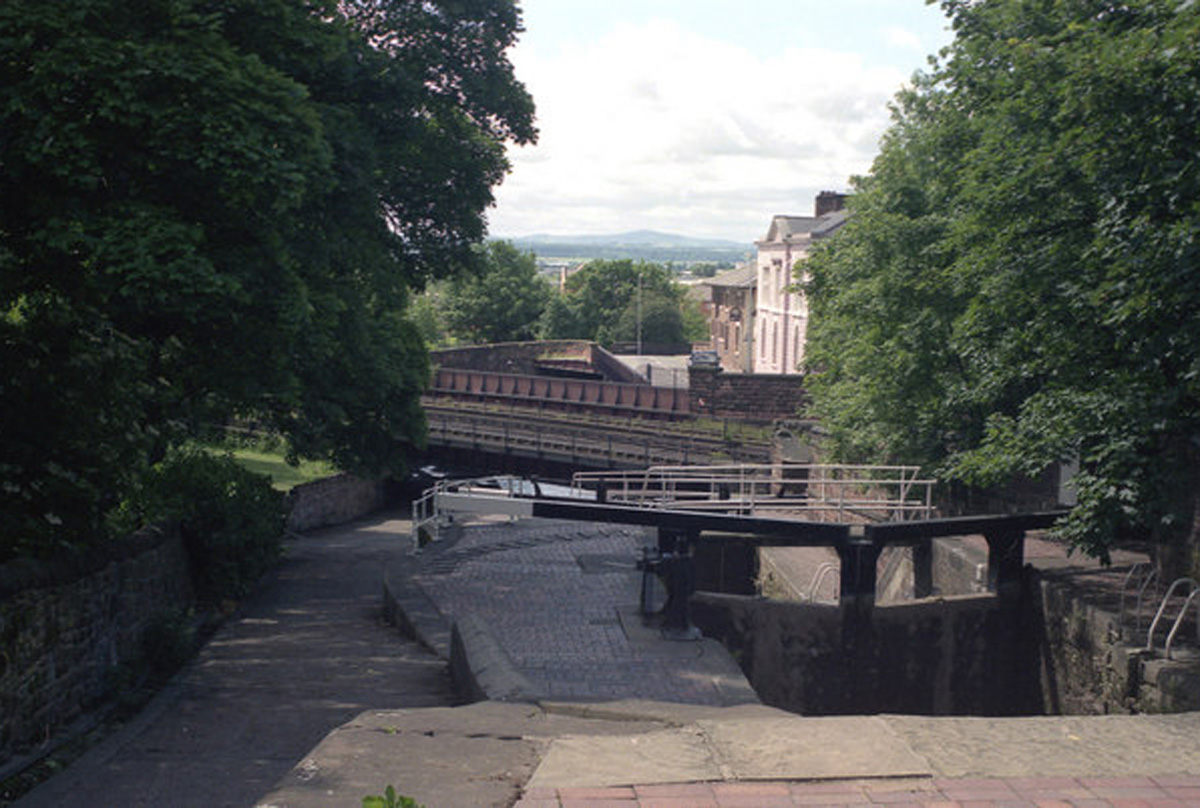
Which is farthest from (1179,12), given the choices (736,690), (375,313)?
(375,313)

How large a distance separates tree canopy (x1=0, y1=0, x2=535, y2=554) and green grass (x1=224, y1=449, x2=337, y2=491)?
17.8m

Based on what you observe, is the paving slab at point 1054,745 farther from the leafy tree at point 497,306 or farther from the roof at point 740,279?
the leafy tree at point 497,306

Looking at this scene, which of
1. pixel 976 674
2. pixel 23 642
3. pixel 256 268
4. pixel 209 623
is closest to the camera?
pixel 23 642

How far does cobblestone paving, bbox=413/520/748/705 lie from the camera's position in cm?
1258

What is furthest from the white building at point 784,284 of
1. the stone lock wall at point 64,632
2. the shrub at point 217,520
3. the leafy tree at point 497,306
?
the stone lock wall at point 64,632

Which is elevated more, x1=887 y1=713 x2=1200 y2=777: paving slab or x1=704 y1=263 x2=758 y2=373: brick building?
x1=704 y1=263 x2=758 y2=373: brick building

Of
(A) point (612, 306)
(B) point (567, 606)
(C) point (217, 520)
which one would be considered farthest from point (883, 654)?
(A) point (612, 306)

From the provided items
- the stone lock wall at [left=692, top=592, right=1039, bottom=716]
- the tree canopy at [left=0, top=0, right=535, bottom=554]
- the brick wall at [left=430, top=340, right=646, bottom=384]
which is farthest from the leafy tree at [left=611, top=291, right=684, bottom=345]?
the stone lock wall at [left=692, top=592, right=1039, bottom=716]

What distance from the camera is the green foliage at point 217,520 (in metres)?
19.7

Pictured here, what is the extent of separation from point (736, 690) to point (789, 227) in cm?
4795

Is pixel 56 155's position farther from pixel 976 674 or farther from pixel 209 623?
pixel 976 674

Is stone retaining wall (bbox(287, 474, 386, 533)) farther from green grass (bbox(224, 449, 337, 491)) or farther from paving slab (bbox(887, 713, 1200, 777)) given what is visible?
paving slab (bbox(887, 713, 1200, 777))

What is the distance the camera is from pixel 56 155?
13.0 m

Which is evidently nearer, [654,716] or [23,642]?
[654,716]
